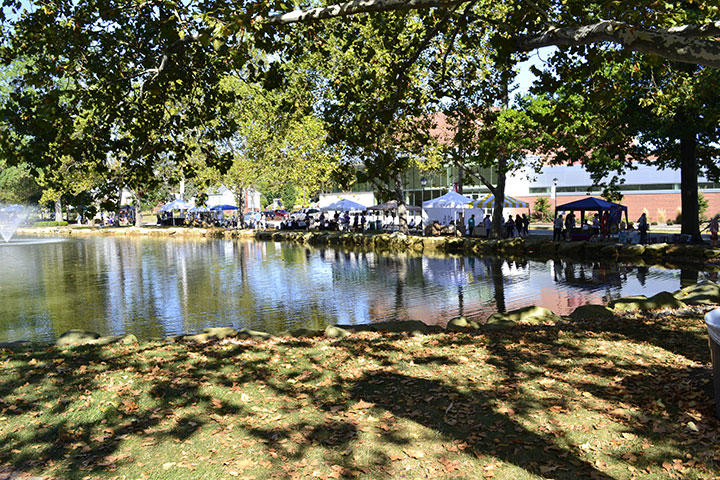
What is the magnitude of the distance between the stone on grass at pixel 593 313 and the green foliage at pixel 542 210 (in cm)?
4020

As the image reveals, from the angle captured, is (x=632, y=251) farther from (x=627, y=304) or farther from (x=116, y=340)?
(x=116, y=340)

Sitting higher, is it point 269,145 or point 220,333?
point 269,145

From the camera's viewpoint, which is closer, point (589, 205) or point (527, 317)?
point (527, 317)

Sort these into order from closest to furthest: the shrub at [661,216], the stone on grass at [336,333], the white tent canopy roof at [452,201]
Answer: the stone on grass at [336,333]
the white tent canopy roof at [452,201]
the shrub at [661,216]

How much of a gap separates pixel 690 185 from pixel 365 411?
71.3ft

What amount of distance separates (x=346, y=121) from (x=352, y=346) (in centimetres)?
382

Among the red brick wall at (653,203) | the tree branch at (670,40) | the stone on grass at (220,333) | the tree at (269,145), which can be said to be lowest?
the stone on grass at (220,333)

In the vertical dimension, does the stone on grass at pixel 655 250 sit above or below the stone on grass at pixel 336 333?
below

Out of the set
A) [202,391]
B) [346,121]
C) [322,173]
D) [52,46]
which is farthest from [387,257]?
[202,391]

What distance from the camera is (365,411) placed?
202 inches

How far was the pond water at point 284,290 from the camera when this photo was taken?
12.1m

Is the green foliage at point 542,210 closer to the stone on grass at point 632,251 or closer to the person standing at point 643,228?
the person standing at point 643,228

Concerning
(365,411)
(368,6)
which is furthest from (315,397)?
(368,6)

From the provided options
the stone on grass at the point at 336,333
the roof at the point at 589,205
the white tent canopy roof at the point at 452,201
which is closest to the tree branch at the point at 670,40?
the stone on grass at the point at 336,333
